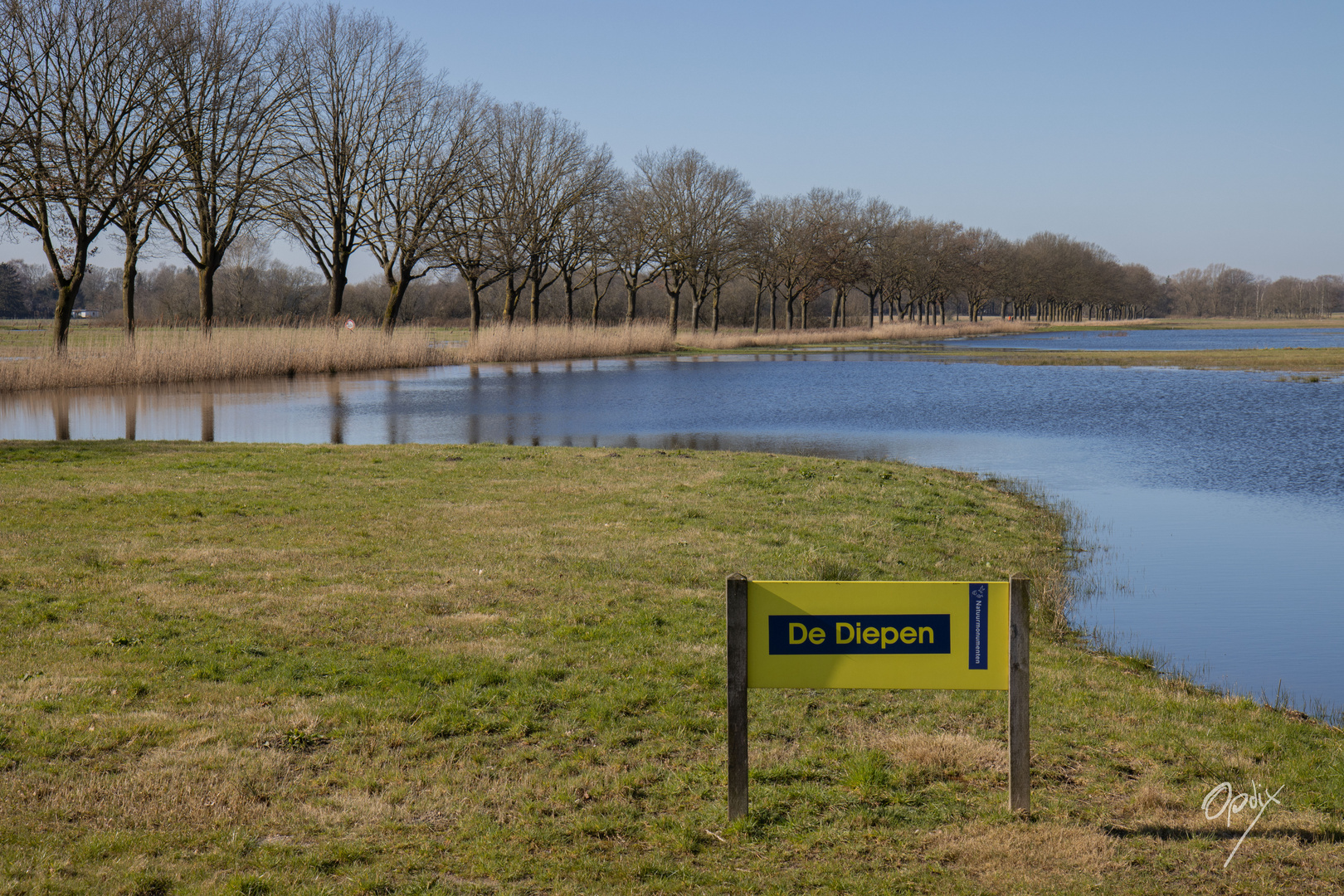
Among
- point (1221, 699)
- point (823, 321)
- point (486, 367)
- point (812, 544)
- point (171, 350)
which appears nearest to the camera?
point (1221, 699)

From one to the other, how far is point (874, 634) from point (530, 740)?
6.57 ft

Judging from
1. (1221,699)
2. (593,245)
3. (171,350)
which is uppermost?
(593,245)

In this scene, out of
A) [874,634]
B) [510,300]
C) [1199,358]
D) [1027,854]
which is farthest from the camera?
[510,300]

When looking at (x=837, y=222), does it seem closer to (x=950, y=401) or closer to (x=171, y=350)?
(x=950, y=401)

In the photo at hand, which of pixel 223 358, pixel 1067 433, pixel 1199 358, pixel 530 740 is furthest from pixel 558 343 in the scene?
pixel 530 740

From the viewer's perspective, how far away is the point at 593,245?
56.4m

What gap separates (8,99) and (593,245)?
32536 millimetres

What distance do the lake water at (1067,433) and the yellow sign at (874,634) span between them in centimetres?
385

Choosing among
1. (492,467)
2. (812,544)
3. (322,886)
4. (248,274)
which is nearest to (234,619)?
(322,886)

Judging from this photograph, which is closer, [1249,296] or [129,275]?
[129,275]

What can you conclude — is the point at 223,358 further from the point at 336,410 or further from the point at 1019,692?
the point at 1019,692

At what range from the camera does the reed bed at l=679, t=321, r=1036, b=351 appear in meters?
59.3

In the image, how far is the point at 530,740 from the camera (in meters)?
5.32

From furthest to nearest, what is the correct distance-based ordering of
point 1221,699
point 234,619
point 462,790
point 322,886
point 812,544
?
point 812,544
point 234,619
point 1221,699
point 462,790
point 322,886
